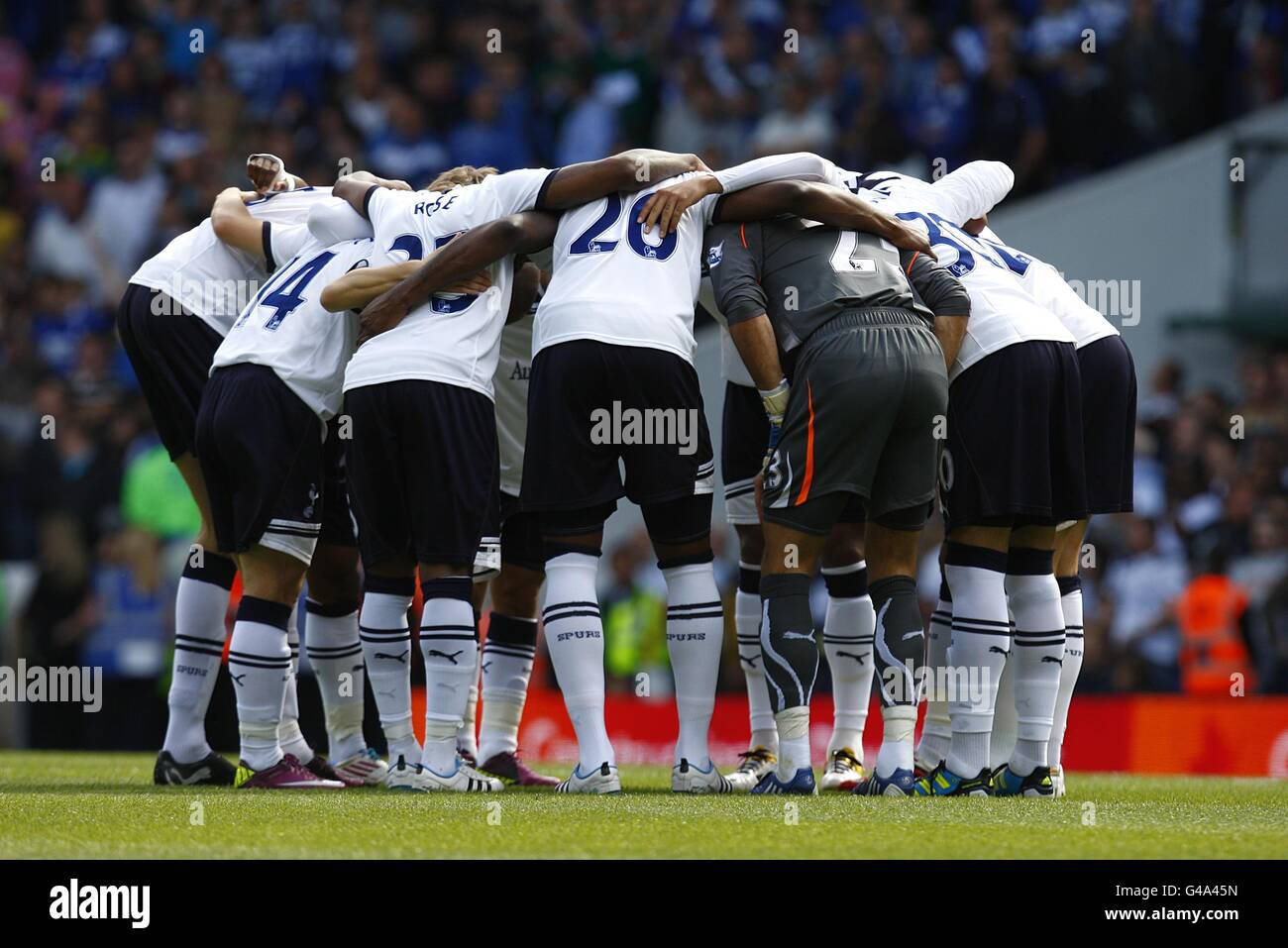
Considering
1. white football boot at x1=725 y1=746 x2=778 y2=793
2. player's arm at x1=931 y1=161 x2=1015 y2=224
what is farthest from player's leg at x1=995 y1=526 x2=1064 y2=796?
Result: player's arm at x1=931 y1=161 x2=1015 y2=224

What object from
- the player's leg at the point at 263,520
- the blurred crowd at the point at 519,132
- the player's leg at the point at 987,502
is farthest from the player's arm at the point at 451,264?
the blurred crowd at the point at 519,132

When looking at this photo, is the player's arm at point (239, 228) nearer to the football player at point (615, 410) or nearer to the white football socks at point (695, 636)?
the football player at point (615, 410)

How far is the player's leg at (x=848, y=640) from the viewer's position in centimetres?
660

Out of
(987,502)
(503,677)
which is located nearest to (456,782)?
(503,677)

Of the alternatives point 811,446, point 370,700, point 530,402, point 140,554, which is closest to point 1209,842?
point 811,446

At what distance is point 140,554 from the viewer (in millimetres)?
12898

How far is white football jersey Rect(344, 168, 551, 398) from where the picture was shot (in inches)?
238

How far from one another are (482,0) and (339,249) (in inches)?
437

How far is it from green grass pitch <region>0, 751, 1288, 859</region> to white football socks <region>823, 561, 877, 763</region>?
66 centimetres

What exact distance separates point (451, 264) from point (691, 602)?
4.69ft

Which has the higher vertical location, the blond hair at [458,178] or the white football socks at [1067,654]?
the blond hair at [458,178]

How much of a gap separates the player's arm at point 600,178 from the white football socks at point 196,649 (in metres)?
2.00

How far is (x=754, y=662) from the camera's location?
6.89m

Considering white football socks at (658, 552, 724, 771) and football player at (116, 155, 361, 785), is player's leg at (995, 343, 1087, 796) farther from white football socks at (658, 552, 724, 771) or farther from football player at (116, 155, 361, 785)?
football player at (116, 155, 361, 785)
